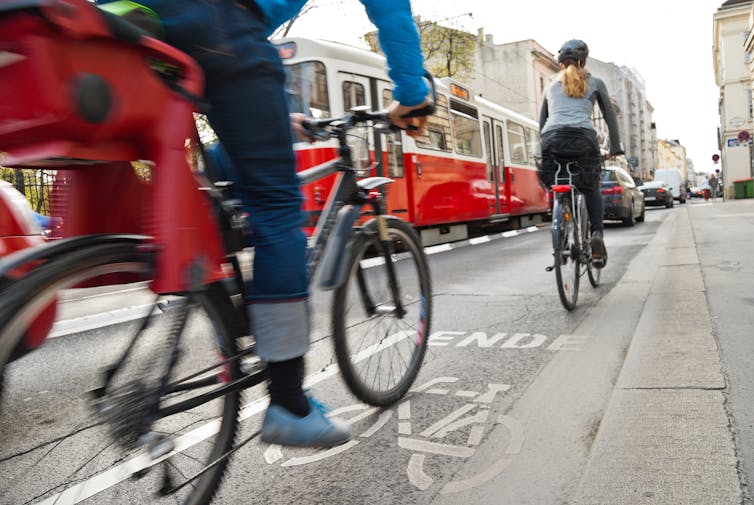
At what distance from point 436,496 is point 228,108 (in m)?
1.27

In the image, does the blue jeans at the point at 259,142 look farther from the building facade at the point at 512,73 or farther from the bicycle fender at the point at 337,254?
the building facade at the point at 512,73

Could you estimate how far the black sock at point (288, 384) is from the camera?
1.75 metres

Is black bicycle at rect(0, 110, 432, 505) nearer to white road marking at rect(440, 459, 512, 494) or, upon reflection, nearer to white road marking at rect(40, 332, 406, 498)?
white road marking at rect(40, 332, 406, 498)

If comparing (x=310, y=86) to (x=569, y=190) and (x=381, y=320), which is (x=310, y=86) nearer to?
(x=569, y=190)

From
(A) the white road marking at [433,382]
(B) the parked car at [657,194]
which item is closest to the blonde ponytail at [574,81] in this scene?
(A) the white road marking at [433,382]

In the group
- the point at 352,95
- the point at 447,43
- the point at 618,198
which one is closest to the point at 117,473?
the point at 352,95

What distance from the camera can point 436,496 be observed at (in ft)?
6.33

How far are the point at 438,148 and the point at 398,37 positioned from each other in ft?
35.0

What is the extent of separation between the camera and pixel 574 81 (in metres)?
5.04

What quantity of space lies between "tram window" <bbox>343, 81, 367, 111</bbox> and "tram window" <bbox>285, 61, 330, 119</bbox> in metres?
0.34

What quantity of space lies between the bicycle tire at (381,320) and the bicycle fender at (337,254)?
83 mm

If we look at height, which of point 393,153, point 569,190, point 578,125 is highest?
point 393,153

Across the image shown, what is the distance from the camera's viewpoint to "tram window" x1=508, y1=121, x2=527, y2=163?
1719 cm

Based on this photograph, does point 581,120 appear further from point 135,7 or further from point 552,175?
point 135,7
